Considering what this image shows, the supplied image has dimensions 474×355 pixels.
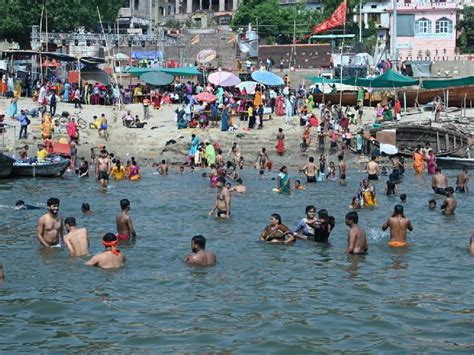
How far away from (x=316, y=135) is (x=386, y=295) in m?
19.7

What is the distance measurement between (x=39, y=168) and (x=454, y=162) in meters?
13.7

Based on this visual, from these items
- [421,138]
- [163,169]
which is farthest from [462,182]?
[163,169]

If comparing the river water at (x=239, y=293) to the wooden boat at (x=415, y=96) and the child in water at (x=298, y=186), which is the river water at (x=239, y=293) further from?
the wooden boat at (x=415, y=96)

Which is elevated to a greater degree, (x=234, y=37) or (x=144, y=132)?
(x=234, y=37)

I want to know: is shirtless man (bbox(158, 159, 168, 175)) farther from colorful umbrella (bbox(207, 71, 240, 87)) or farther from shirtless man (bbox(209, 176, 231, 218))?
shirtless man (bbox(209, 176, 231, 218))

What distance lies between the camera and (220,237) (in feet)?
58.6

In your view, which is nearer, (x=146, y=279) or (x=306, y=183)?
(x=146, y=279)

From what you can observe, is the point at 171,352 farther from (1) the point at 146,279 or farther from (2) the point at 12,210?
(2) the point at 12,210

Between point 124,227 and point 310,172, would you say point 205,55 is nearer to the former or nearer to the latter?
point 310,172

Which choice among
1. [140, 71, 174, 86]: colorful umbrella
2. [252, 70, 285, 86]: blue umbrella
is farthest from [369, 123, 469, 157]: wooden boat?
[140, 71, 174, 86]: colorful umbrella

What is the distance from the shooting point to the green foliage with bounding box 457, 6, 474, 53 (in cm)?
6229

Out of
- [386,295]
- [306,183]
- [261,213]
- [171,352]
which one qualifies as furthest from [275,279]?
[306,183]

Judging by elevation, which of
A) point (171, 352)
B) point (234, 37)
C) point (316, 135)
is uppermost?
point (234, 37)

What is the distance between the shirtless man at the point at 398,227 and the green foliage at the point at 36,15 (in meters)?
38.3
